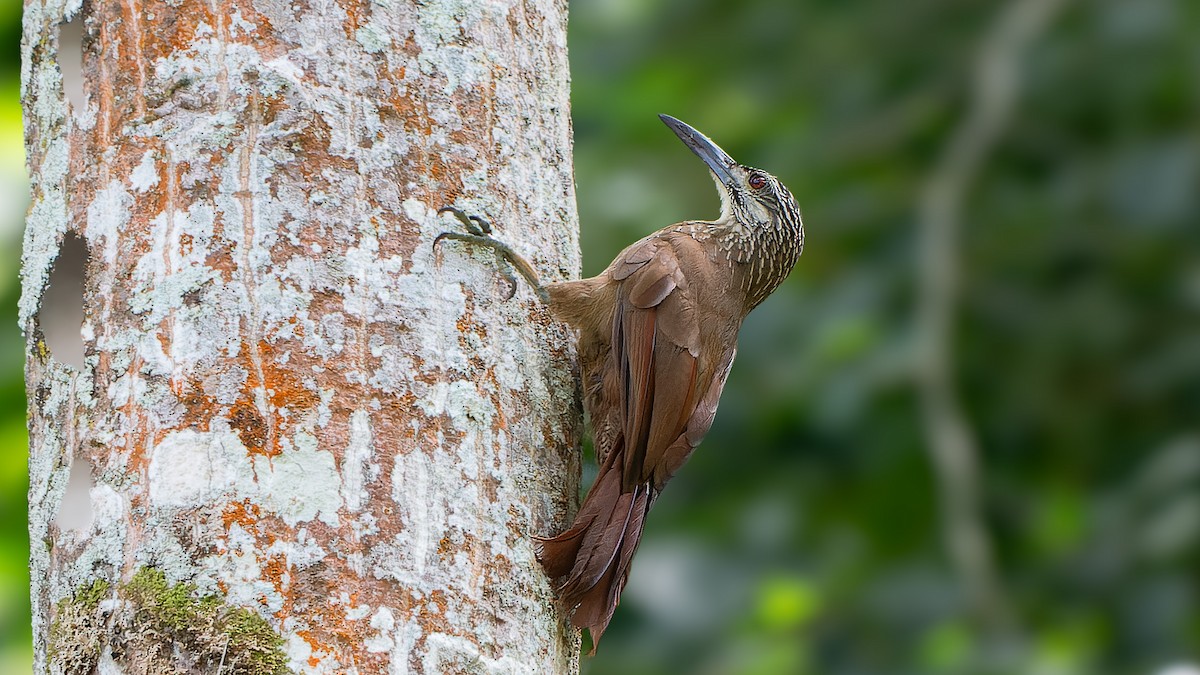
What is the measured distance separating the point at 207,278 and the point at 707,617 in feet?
9.20

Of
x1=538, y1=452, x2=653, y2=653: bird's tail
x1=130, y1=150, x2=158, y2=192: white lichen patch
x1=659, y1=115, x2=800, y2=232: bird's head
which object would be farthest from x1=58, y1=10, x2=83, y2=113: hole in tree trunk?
x1=659, y1=115, x2=800, y2=232: bird's head

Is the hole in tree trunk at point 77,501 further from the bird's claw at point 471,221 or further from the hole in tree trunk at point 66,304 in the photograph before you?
the bird's claw at point 471,221

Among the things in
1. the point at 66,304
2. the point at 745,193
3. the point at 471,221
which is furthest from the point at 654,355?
the point at 66,304

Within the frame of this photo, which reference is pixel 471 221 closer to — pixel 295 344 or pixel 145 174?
pixel 295 344

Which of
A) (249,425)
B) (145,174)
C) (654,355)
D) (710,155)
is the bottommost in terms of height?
(249,425)

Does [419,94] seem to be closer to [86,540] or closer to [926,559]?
[86,540]

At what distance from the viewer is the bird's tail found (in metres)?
2.45

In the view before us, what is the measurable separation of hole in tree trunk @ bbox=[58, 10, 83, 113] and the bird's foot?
2.14 ft

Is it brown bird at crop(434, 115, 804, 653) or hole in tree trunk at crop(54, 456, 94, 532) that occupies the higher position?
brown bird at crop(434, 115, 804, 653)

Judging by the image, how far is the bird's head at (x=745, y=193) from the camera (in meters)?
3.95

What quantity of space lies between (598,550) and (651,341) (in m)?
0.76

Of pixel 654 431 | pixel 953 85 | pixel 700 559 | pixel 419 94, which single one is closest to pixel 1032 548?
pixel 700 559

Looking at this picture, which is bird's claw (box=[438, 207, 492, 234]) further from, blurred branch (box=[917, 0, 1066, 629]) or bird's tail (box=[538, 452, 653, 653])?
blurred branch (box=[917, 0, 1066, 629])

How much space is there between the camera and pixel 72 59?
2.43 m
